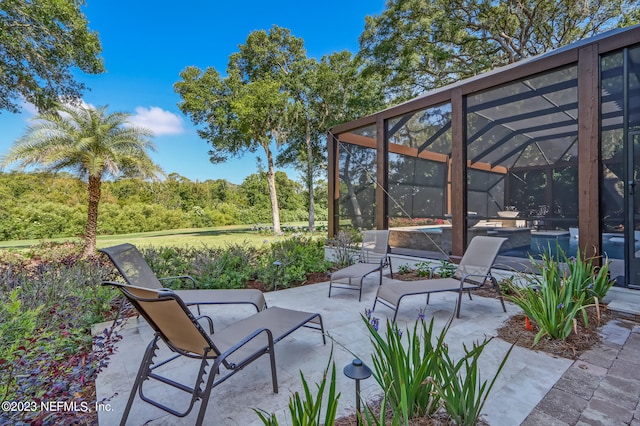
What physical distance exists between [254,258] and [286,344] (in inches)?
130

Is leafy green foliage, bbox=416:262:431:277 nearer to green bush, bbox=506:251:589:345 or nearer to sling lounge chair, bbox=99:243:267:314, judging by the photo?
green bush, bbox=506:251:589:345

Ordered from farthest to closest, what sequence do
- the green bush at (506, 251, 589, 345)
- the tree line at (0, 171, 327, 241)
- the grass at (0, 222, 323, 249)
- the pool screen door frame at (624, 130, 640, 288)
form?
1. the tree line at (0, 171, 327, 241)
2. the grass at (0, 222, 323, 249)
3. the pool screen door frame at (624, 130, 640, 288)
4. the green bush at (506, 251, 589, 345)

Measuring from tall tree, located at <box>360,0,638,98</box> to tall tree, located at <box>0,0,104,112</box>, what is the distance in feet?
36.5

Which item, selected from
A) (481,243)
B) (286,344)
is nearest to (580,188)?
(481,243)

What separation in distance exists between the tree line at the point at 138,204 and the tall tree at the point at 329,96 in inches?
159

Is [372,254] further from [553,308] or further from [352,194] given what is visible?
[553,308]

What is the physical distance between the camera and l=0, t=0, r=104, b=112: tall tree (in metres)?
6.95

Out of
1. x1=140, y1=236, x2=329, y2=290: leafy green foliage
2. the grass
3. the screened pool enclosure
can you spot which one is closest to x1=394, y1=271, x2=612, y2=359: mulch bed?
the screened pool enclosure

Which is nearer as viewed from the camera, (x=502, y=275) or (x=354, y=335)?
(x=354, y=335)

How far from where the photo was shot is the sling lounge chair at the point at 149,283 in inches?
130

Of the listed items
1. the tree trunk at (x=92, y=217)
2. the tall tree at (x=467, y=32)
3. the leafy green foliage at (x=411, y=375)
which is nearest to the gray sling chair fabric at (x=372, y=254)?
the leafy green foliage at (x=411, y=375)

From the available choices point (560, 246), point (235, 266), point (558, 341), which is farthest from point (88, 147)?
point (560, 246)

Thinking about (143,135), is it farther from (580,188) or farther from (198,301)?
(580,188)

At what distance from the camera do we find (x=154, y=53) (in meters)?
16.9
